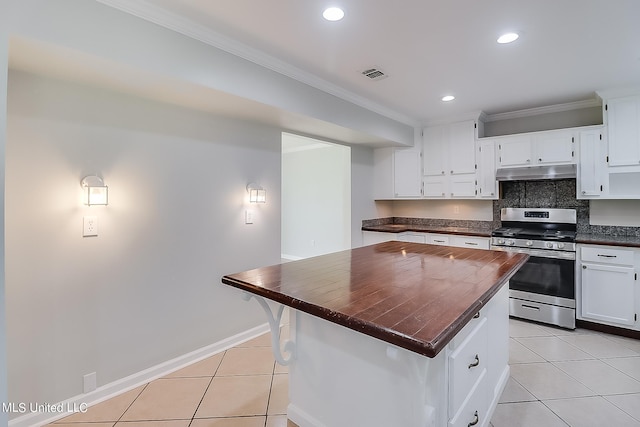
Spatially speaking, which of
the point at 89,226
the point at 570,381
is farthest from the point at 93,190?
the point at 570,381

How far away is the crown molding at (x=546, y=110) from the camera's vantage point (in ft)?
11.4

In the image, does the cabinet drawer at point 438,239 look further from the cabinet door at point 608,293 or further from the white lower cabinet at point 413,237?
the cabinet door at point 608,293

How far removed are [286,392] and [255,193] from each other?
5.65 feet

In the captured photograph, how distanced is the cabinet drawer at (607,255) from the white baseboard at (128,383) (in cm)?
344

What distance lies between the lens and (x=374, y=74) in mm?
2760

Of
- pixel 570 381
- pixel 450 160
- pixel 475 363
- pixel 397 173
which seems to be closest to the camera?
pixel 475 363

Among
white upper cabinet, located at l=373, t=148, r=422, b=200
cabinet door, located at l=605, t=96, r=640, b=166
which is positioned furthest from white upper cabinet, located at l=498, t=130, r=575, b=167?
white upper cabinet, located at l=373, t=148, r=422, b=200

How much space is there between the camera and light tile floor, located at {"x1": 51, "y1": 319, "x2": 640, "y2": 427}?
1922 millimetres

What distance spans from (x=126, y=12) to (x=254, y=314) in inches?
102

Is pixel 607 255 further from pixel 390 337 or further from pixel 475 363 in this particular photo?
pixel 390 337

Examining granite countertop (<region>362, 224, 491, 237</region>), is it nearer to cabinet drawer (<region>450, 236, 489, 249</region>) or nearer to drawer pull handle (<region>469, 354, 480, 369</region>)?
cabinet drawer (<region>450, 236, 489, 249</region>)

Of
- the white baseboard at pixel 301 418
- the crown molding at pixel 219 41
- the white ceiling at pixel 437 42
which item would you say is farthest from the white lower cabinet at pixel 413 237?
the white baseboard at pixel 301 418

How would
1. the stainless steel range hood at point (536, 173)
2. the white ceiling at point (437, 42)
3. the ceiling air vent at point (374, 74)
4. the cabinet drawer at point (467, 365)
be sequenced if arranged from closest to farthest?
the cabinet drawer at point (467, 365)
the white ceiling at point (437, 42)
the ceiling air vent at point (374, 74)
the stainless steel range hood at point (536, 173)

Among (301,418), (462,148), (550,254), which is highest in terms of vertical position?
(462,148)
